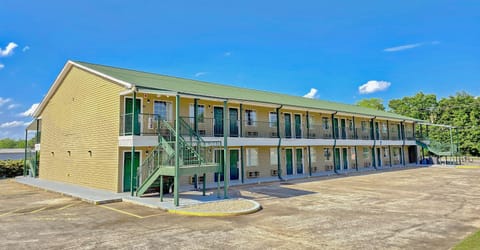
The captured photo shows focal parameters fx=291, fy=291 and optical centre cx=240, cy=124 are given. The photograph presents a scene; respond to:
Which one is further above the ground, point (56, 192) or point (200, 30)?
point (200, 30)

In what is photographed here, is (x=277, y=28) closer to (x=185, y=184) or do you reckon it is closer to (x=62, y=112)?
(x=185, y=184)

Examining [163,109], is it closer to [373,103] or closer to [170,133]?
[170,133]

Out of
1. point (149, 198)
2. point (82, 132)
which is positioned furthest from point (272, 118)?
point (82, 132)

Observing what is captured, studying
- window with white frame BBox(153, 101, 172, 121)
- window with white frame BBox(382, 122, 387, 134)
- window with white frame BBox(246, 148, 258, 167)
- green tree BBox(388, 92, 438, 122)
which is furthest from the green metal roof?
green tree BBox(388, 92, 438, 122)

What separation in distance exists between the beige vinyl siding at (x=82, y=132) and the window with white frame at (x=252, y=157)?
8.45m

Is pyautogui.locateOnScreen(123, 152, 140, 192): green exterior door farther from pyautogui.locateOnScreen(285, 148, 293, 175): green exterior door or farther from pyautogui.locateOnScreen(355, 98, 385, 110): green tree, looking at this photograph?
pyautogui.locateOnScreen(355, 98, 385, 110): green tree

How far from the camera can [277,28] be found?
19.9 meters

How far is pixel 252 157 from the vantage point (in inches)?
779

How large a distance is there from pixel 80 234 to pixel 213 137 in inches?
366

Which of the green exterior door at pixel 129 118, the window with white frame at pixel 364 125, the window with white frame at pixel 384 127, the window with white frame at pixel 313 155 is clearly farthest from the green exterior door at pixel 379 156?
the green exterior door at pixel 129 118

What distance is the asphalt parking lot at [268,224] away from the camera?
6625 mm

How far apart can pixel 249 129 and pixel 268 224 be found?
1168cm

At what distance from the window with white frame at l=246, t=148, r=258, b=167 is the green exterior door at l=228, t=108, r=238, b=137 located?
204 centimetres

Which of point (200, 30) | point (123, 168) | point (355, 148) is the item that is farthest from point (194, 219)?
point (355, 148)
